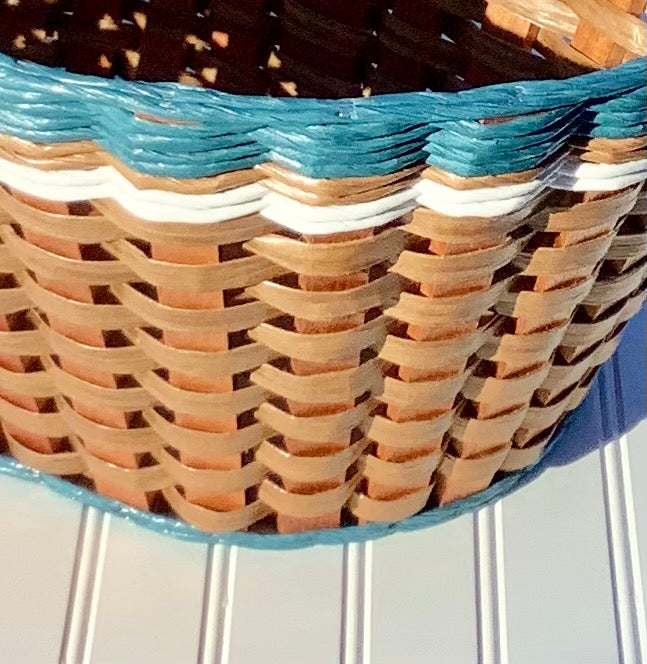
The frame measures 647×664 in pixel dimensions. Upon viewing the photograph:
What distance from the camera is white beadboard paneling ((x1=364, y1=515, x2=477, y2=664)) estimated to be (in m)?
0.46

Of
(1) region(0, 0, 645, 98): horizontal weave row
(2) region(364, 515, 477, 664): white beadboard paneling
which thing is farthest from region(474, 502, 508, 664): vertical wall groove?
(1) region(0, 0, 645, 98): horizontal weave row

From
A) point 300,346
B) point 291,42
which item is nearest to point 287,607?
point 300,346

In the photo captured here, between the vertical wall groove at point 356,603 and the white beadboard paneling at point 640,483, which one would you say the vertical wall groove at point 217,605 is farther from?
the white beadboard paneling at point 640,483

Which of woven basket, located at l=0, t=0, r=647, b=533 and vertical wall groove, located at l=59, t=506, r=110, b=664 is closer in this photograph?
woven basket, located at l=0, t=0, r=647, b=533

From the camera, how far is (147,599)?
1.55ft

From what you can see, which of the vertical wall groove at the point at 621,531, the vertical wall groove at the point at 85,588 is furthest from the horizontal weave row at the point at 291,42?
the vertical wall groove at the point at 85,588

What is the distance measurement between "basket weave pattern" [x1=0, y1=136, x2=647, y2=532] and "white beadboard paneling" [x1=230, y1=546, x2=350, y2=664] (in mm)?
21

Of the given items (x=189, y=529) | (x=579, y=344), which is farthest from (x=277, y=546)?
(x=579, y=344)

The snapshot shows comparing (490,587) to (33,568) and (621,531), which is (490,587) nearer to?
(621,531)

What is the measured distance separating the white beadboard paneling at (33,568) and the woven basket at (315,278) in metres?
0.02

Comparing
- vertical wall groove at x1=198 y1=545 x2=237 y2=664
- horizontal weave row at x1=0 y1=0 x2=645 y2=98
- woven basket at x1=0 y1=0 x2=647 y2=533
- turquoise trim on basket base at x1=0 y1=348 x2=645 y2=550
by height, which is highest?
horizontal weave row at x1=0 y1=0 x2=645 y2=98

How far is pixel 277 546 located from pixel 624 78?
27 cm

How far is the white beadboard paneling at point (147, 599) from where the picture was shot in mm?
458

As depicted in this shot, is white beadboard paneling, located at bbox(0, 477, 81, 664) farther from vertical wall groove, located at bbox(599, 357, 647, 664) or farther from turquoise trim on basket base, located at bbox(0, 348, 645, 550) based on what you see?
vertical wall groove, located at bbox(599, 357, 647, 664)
